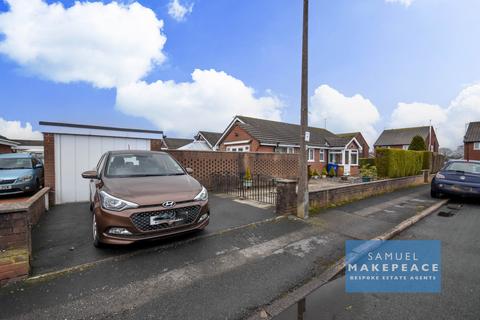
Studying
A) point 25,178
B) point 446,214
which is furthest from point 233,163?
point 446,214

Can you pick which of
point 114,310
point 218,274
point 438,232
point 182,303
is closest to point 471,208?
point 438,232

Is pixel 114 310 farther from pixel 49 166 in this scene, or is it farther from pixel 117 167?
pixel 49 166

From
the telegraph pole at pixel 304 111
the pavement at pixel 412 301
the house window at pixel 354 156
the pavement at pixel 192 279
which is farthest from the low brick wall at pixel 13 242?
the house window at pixel 354 156

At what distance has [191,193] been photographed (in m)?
3.97

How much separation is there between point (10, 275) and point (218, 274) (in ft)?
8.53

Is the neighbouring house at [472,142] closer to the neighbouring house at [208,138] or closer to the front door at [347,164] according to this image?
the front door at [347,164]

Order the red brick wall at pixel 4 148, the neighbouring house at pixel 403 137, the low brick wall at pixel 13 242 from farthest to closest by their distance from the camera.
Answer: the neighbouring house at pixel 403 137, the red brick wall at pixel 4 148, the low brick wall at pixel 13 242

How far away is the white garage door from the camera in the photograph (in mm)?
7109

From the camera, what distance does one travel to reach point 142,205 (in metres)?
3.46

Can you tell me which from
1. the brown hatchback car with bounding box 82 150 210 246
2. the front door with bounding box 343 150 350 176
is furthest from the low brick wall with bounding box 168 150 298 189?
the front door with bounding box 343 150 350 176

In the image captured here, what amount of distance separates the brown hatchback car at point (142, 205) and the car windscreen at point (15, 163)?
5831 millimetres

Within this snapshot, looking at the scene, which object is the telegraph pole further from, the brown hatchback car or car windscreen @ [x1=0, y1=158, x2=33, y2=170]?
car windscreen @ [x1=0, y1=158, x2=33, y2=170]

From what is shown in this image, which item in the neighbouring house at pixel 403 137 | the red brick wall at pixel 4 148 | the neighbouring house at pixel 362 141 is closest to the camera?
the red brick wall at pixel 4 148

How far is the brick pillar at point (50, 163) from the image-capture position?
691cm
